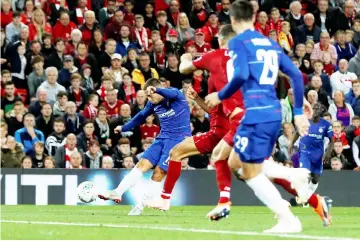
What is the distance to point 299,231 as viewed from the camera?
11.8m

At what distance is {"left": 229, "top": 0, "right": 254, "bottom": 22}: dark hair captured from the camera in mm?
11734

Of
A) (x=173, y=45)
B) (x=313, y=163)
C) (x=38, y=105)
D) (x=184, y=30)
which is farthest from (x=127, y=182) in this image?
(x=184, y=30)

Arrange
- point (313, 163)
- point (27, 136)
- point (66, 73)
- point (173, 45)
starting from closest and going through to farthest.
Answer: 1. point (313, 163)
2. point (27, 136)
3. point (66, 73)
4. point (173, 45)

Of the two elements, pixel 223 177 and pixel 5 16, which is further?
pixel 5 16

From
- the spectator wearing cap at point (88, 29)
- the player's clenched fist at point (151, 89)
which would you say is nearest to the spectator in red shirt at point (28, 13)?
the spectator wearing cap at point (88, 29)

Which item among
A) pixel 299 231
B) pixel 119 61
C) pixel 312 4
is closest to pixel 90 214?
pixel 299 231

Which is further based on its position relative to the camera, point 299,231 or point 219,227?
point 219,227

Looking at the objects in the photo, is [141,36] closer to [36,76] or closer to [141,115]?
[36,76]

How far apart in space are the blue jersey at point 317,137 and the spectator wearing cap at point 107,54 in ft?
18.0

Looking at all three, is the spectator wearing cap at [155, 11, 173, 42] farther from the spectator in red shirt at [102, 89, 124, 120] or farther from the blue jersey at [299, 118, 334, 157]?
the blue jersey at [299, 118, 334, 157]

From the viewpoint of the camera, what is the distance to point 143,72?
24172mm

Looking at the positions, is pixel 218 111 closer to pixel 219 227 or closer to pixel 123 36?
pixel 219 227

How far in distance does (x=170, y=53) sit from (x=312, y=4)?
4929mm

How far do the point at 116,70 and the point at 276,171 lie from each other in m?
11.5
